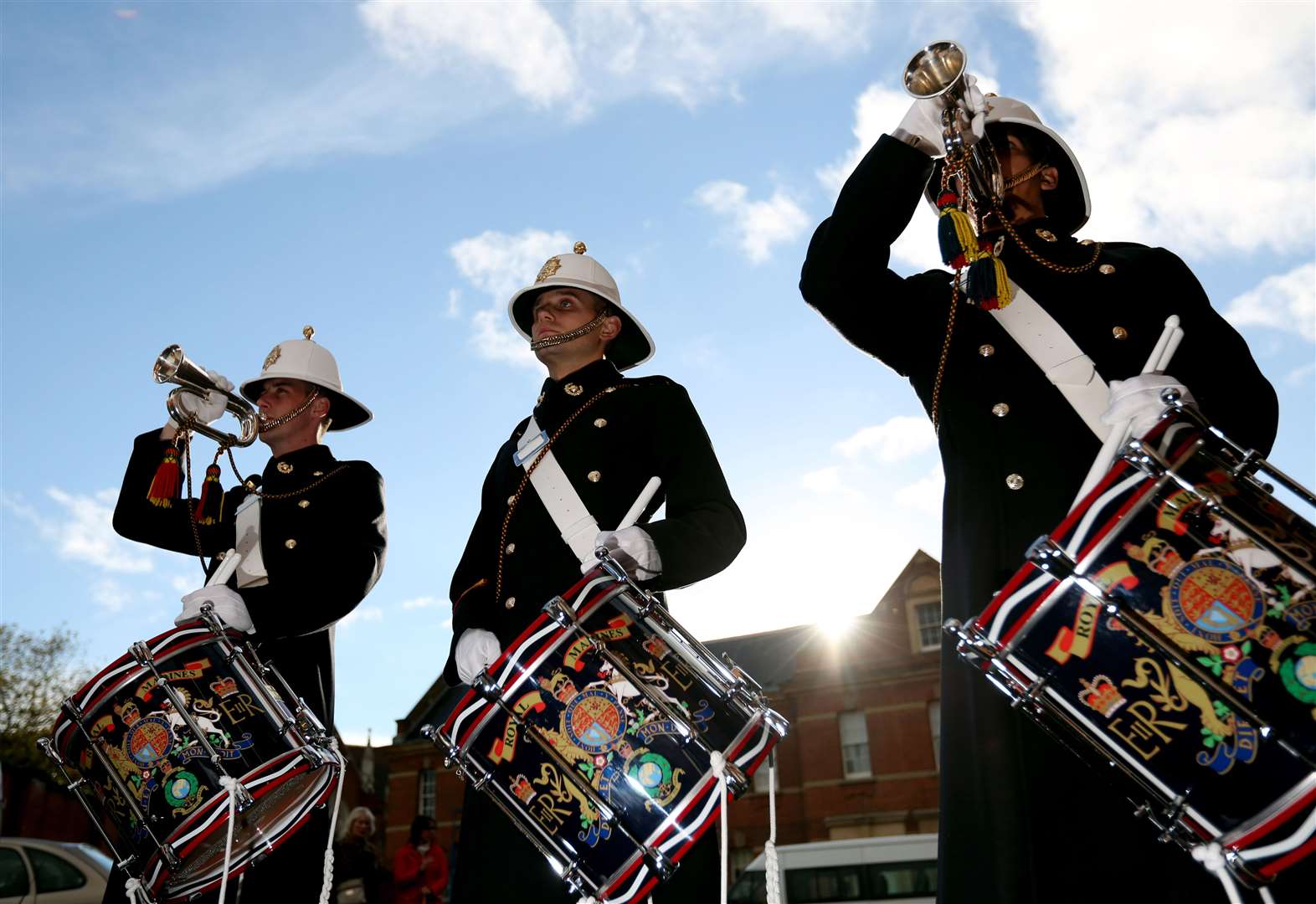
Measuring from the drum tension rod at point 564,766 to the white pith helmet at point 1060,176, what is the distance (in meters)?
1.93

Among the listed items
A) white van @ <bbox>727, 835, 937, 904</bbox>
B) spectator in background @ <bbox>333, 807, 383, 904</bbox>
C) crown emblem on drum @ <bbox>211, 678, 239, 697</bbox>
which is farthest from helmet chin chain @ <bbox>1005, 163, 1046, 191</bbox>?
white van @ <bbox>727, 835, 937, 904</bbox>

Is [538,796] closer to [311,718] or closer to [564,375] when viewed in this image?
[311,718]

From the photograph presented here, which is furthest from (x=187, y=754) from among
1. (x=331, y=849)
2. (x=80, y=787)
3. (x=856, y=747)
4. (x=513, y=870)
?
(x=856, y=747)

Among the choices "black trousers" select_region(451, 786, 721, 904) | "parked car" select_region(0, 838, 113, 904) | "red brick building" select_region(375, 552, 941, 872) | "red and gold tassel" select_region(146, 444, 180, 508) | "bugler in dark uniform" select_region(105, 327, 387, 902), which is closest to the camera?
"black trousers" select_region(451, 786, 721, 904)

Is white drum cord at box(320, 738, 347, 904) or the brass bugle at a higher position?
the brass bugle

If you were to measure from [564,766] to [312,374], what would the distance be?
120 inches

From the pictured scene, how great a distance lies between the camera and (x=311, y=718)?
361 centimetres

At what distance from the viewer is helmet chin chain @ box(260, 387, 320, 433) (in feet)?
16.8

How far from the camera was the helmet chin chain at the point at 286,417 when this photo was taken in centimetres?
513

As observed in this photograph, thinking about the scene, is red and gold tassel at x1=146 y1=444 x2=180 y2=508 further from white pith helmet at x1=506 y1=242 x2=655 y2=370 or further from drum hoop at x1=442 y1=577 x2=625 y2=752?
drum hoop at x1=442 y1=577 x2=625 y2=752

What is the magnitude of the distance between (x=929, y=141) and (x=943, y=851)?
1.80 m

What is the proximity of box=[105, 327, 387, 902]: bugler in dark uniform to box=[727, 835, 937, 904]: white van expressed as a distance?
1322 cm

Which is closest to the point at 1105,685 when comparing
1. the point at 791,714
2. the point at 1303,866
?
the point at 1303,866

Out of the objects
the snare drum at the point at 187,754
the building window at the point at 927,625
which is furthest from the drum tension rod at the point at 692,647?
the building window at the point at 927,625
